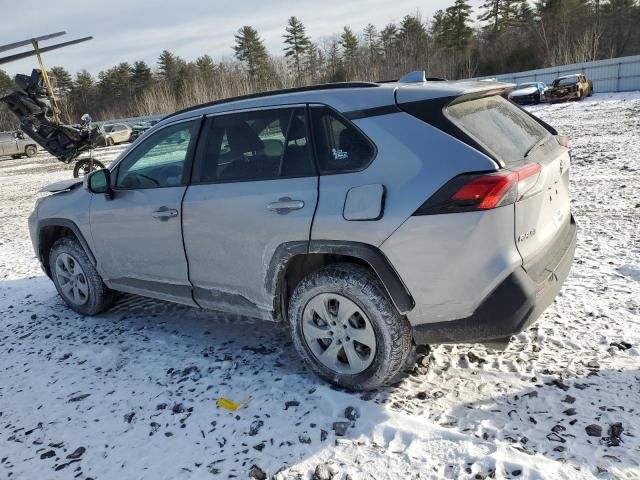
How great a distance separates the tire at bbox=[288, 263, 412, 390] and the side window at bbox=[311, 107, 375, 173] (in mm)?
628

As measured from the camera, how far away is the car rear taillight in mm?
2518

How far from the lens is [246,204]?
3.24 metres

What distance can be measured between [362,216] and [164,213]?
1.70m

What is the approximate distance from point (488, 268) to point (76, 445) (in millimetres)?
2601

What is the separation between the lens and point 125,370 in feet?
12.0

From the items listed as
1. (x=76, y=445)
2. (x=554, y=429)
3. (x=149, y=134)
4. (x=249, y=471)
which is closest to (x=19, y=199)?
(x=149, y=134)

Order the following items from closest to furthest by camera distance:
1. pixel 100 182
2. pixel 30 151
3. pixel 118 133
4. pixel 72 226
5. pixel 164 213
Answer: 1. pixel 164 213
2. pixel 100 182
3. pixel 72 226
4. pixel 30 151
5. pixel 118 133

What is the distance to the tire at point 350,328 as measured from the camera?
2.91 m

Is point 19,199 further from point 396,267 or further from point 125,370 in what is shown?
point 396,267

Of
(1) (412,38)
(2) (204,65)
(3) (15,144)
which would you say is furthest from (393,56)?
(3) (15,144)

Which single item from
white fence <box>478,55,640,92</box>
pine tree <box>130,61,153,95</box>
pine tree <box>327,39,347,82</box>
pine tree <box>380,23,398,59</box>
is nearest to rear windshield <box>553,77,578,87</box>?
white fence <box>478,55,640,92</box>

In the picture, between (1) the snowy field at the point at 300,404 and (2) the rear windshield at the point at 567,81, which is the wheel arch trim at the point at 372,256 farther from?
(2) the rear windshield at the point at 567,81

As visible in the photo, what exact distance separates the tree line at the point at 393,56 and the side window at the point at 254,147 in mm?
33972

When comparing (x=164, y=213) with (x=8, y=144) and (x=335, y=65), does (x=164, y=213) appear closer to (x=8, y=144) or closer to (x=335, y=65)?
(x=8, y=144)
